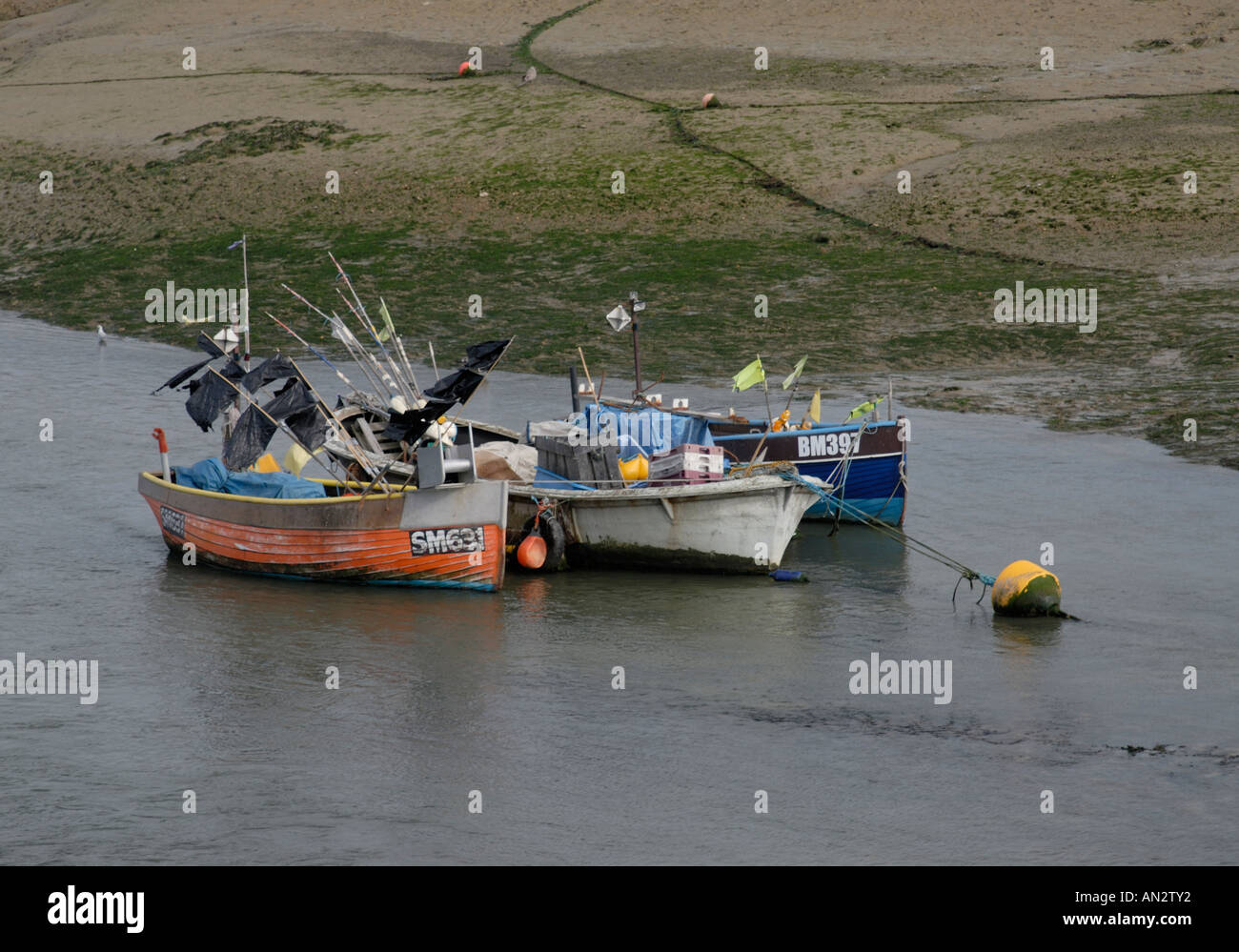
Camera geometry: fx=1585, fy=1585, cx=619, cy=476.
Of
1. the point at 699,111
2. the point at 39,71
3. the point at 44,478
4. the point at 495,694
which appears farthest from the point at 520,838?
the point at 39,71

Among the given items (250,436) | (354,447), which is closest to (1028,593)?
(354,447)

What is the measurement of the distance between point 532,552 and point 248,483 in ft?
14.1

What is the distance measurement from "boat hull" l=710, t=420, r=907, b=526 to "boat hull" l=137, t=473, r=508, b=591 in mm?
5087

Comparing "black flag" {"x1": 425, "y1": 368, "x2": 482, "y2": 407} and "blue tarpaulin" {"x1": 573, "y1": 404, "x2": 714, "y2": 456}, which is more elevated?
"black flag" {"x1": 425, "y1": 368, "x2": 482, "y2": 407}

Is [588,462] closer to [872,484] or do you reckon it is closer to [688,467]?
[688,467]

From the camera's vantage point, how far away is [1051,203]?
40188 millimetres

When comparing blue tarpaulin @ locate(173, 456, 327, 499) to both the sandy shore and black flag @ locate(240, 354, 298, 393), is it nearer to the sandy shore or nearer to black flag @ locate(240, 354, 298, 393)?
black flag @ locate(240, 354, 298, 393)

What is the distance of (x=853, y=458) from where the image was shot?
2402 centimetres

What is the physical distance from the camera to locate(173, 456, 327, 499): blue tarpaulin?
22.3 meters

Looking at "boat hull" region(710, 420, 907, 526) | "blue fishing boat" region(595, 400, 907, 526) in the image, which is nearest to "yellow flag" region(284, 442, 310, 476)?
"blue fishing boat" region(595, 400, 907, 526)

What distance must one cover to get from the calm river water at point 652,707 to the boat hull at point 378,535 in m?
0.40

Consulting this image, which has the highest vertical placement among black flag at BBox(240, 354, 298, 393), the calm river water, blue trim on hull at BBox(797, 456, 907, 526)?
black flag at BBox(240, 354, 298, 393)

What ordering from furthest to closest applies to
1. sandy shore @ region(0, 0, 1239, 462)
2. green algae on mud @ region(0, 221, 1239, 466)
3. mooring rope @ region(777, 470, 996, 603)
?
sandy shore @ region(0, 0, 1239, 462) < green algae on mud @ region(0, 221, 1239, 466) < mooring rope @ region(777, 470, 996, 603)
